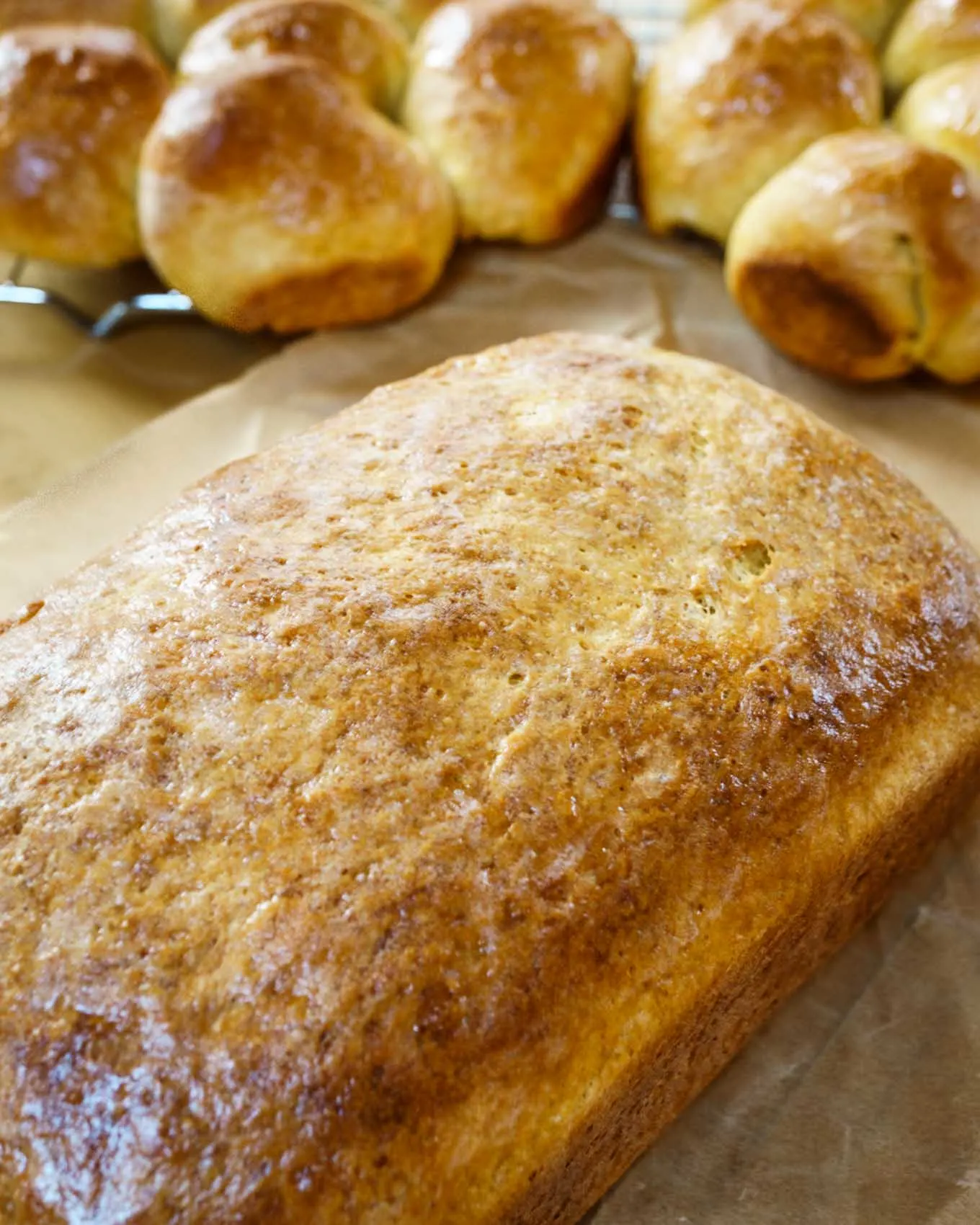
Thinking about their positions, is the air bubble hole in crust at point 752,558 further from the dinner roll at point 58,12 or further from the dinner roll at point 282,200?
the dinner roll at point 58,12

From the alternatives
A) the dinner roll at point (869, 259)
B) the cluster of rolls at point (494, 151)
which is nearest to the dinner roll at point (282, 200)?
the cluster of rolls at point (494, 151)

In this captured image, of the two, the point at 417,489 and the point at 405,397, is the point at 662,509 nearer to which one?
the point at 417,489

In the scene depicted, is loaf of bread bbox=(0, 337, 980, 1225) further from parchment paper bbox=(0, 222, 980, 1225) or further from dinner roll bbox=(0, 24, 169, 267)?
dinner roll bbox=(0, 24, 169, 267)

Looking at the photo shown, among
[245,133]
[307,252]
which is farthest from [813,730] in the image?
[245,133]

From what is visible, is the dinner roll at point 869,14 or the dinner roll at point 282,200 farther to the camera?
the dinner roll at point 869,14

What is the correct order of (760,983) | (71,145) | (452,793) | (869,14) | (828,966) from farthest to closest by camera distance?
(869,14) < (71,145) < (828,966) < (760,983) < (452,793)

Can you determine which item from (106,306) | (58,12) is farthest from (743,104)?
(58,12)

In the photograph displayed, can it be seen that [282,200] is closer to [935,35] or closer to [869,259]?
[869,259]
